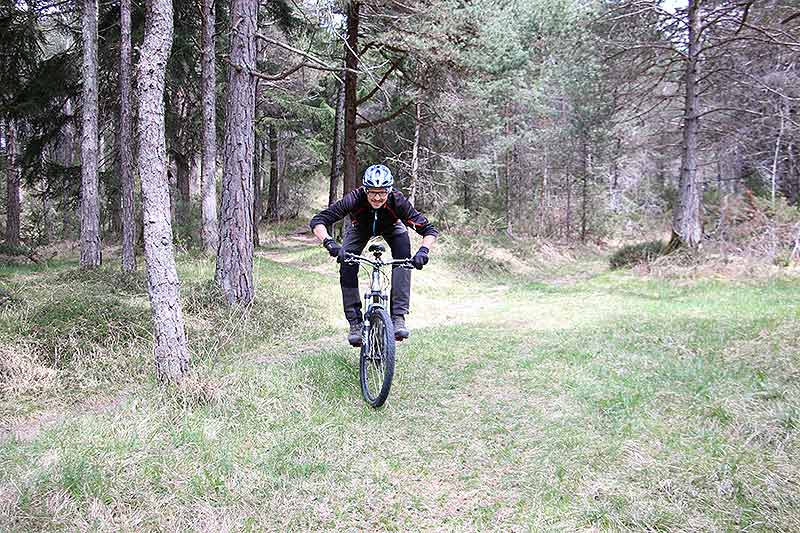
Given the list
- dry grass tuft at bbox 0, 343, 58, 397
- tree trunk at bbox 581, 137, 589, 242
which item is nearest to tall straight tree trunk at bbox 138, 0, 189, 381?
dry grass tuft at bbox 0, 343, 58, 397

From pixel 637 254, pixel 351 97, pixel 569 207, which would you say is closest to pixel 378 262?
pixel 351 97

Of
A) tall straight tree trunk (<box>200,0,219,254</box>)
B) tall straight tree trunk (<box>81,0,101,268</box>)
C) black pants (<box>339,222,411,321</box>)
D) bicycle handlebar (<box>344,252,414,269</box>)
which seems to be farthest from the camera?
tall straight tree trunk (<box>200,0,219,254</box>)

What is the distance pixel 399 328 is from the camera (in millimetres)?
5090

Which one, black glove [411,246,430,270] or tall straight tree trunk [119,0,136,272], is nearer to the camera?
black glove [411,246,430,270]

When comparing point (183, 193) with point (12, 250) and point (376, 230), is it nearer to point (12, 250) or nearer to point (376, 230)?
point (12, 250)

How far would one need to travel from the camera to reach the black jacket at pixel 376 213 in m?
5.17

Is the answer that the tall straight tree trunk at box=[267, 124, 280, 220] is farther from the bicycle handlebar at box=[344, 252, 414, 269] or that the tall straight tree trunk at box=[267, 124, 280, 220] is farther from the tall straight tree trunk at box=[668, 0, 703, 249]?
the bicycle handlebar at box=[344, 252, 414, 269]

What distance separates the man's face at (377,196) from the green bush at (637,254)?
35.2 feet

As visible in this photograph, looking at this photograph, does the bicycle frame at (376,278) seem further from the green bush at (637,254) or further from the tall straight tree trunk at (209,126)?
the green bush at (637,254)

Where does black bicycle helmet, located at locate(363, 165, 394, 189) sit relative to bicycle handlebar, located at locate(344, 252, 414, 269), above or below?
above

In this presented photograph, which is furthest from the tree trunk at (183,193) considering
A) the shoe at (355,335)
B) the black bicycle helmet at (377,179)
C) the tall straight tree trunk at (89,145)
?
the black bicycle helmet at (377,179)

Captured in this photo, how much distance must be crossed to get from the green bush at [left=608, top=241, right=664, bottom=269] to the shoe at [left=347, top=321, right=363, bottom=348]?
10658 millimetres

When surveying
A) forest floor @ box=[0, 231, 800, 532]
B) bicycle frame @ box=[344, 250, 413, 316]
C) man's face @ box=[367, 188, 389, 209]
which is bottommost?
forest floor @ box=[0, 231, 800, 532]

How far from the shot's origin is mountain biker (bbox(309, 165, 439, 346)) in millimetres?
4973
